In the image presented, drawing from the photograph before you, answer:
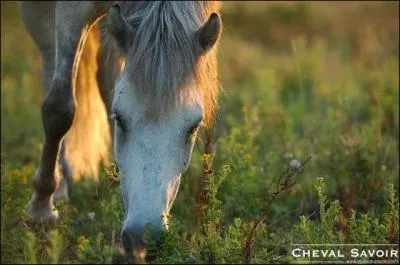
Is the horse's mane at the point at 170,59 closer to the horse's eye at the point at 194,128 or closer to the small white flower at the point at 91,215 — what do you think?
the horse's eye at the point at 194,128

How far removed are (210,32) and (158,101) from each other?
1.50 feet

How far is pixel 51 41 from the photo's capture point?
586cm

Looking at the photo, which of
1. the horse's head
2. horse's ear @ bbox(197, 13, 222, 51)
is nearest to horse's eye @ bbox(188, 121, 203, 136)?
the horse's head

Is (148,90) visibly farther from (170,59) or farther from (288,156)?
(288,156)

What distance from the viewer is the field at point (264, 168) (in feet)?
11.6

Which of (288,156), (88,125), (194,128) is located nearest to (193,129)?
(194,128)

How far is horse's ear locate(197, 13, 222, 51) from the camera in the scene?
3.91m

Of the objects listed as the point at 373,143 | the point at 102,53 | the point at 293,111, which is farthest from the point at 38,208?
the point at 293,111

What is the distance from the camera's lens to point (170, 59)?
12.4 feet

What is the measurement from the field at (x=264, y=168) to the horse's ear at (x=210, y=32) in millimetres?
533

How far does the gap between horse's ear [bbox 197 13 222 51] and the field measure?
Result: 0.53m

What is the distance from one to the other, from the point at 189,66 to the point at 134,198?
2.22 ft

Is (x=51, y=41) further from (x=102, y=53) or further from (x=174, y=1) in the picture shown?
(x=174, y=1)

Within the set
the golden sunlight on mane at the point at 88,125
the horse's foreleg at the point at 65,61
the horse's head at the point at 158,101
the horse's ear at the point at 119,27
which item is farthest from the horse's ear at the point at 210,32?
the golden sunlight on mane at the point at 88,125
